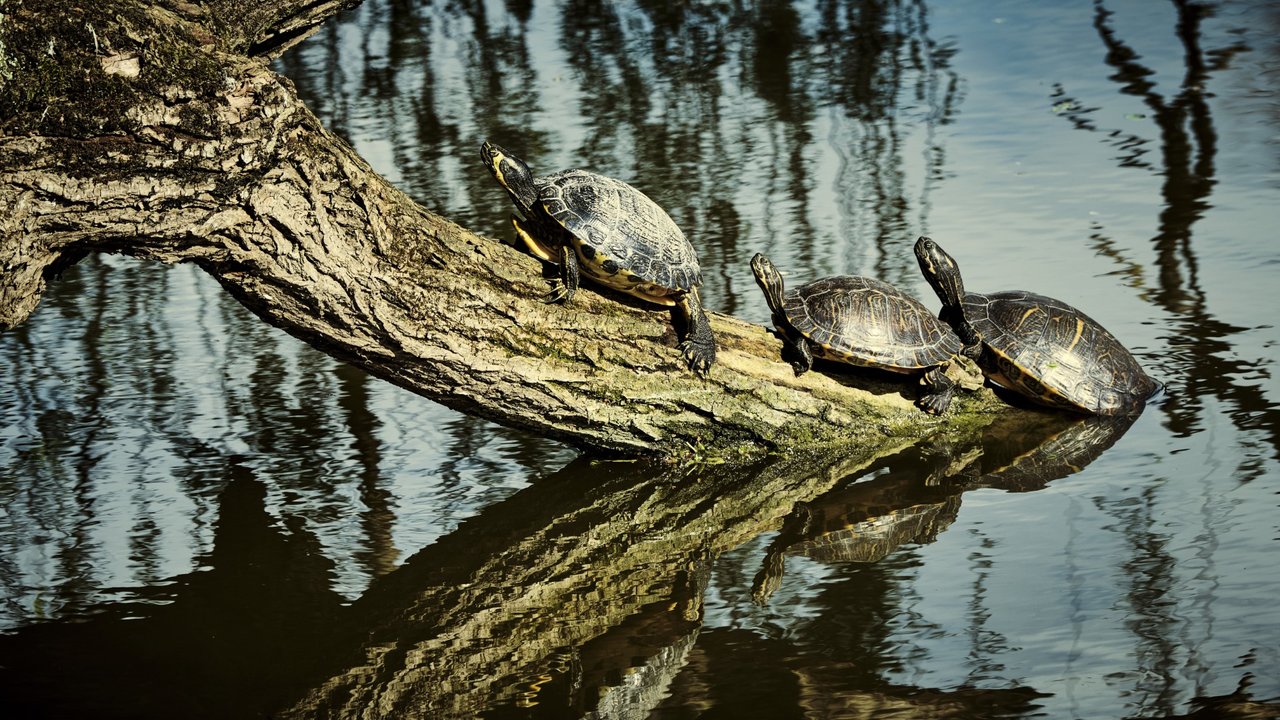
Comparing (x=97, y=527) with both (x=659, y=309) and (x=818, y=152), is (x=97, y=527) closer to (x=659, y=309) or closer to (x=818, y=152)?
(x=659, y=309)

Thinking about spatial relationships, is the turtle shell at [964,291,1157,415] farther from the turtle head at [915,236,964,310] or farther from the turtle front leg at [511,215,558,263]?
the turtle front leg at [511,215,558,263]

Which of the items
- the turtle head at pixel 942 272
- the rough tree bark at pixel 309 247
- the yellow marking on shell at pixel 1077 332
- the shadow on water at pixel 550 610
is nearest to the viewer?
the shadow on water at pixel 550 610

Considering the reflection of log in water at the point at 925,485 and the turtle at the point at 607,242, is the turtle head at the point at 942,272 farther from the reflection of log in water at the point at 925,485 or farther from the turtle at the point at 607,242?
the turtle at the point at 607,242

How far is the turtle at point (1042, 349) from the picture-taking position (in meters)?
4.89

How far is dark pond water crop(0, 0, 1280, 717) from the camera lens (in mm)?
3252

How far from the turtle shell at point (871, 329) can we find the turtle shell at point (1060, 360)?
10.1 inches

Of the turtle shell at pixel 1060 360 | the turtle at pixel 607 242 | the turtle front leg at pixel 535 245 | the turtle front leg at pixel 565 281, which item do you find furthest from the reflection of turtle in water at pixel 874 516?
the turtle front leg at pixel 535 245

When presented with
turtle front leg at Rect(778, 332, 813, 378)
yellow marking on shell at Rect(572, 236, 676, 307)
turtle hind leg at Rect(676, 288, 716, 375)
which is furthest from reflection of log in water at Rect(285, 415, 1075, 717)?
yellow marking on shell at Rect(572, 236, 676, 307)

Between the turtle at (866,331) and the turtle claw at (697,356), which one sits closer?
the turtle claw at (697,356)

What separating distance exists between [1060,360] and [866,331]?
0.90 meters

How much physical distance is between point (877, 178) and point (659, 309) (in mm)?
3650

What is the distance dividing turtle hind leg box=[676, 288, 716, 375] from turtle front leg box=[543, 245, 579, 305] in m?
0.48

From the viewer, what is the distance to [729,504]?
14.5 feet

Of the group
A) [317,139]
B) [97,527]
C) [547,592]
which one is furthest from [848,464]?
[97,527]
